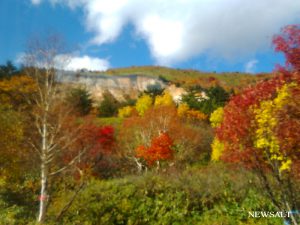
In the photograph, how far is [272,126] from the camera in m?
4.80

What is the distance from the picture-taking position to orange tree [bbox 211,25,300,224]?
426 centimetres

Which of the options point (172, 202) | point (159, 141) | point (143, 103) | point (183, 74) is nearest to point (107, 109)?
point (143, 103)

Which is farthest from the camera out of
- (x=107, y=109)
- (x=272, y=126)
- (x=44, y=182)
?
(x=107, y=109)

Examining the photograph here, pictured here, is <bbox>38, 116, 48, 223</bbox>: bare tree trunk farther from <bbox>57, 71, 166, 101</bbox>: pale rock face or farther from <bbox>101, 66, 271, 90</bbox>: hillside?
<bbox>101, 66, 271, 90</bbox>: hillside

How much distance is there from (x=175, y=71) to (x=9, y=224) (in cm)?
12573

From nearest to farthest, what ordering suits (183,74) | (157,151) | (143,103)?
(157,151) → (143,103) → (183,74)

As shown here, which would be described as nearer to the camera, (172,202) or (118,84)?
(172,202)

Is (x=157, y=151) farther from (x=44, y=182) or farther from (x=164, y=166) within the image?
(x=44, y=182)

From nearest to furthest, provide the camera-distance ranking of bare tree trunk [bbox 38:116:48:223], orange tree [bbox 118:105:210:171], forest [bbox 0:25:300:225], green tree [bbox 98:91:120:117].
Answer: forest [bbox 0:25:300:225] < bare tree trunk [bbox 38:116:48:223] < orange tree [bbox 118:105:210:171] < green tree [bbox 98:91:120:117]

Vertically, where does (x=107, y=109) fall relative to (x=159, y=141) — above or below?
below

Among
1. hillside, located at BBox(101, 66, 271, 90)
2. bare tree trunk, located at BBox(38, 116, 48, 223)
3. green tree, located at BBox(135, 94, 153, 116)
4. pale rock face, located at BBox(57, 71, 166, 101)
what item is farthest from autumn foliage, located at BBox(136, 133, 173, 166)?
hillside, located at BBox(101, 66, 271, 90)

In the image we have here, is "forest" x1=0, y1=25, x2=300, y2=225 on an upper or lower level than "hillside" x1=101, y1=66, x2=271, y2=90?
lower

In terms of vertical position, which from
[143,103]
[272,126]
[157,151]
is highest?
[272,126]

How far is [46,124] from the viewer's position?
13.6m
